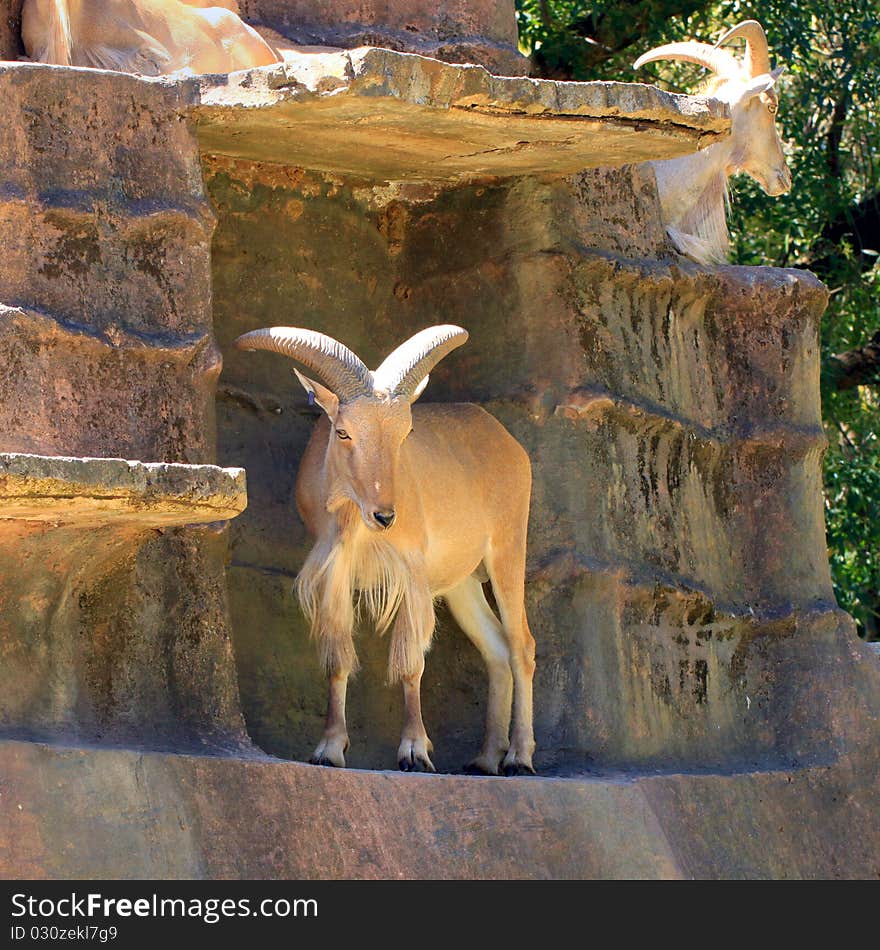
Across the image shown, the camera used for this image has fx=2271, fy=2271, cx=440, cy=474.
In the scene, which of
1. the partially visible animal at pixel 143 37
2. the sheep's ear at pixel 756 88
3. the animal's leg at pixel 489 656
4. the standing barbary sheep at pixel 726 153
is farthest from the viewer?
the sheep's ear at pixel 756 88

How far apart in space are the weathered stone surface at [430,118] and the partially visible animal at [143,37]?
18.6 inches

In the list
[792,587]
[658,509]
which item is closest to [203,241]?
[658,509]

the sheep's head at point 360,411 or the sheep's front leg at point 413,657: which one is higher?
the sheep's head at point 360,411

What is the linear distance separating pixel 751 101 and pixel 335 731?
198 inches

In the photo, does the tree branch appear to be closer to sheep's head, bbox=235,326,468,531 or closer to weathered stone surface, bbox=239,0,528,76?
weathered stone surface, bbox=239,0,528,76

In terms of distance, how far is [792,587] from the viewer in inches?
432

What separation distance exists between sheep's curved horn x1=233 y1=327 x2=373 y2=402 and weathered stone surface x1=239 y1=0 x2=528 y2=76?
222 centimetres

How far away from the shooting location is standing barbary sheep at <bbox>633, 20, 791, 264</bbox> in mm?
Answer: 11688

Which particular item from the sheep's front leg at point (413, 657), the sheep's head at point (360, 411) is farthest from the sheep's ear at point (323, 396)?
the sheep's front leg at point (413, 657)

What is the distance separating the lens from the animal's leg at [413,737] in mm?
9219

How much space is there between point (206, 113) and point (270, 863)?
2925 mm

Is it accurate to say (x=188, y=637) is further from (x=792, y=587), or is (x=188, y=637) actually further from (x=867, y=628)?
(x=867, y=628)

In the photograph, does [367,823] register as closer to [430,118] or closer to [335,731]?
[335,731]

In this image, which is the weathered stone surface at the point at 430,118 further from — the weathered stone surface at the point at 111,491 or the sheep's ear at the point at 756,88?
the sheep's ear at the point at 756,88
